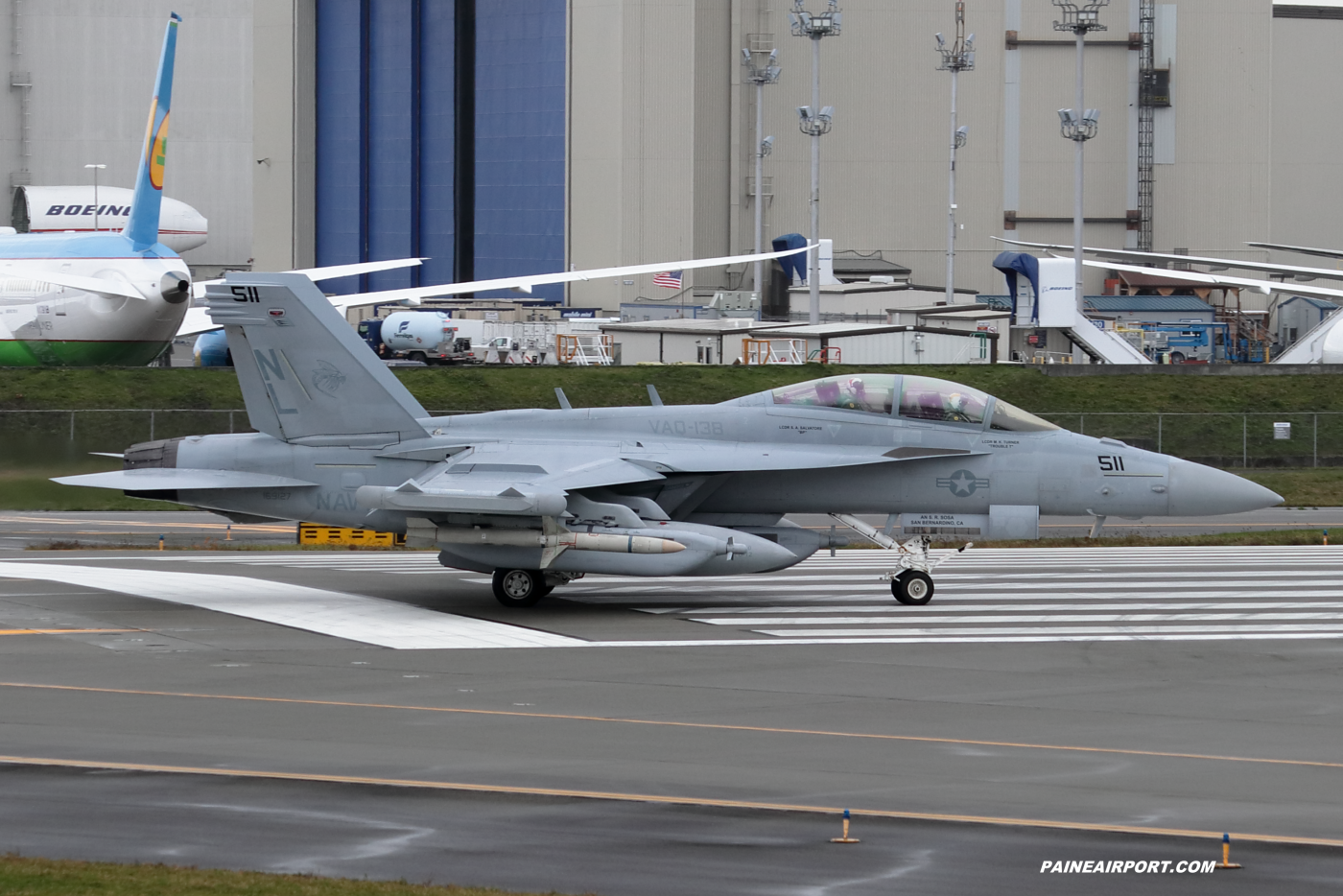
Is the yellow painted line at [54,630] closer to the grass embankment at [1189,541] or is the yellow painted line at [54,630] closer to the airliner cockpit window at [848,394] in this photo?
the airliner cockpit window at [848,394]

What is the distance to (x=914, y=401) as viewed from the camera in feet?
66.0

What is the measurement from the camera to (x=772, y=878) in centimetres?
907

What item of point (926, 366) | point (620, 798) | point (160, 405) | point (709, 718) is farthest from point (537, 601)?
point (926, 366)

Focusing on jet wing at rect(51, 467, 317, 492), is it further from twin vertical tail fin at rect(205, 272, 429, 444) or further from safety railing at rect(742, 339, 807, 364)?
safety railing at rect(742, 339, 807, 364)

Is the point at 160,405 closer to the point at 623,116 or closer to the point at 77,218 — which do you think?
the point at 623,116

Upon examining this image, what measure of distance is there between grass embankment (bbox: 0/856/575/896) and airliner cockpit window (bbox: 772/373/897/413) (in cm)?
1213

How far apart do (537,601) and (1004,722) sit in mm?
8110

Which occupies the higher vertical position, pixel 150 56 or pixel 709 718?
pixel 150 56

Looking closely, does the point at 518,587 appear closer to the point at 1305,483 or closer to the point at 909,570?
the point at 909,570

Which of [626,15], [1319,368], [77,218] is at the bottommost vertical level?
[1319,368]

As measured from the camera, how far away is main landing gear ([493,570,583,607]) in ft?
65.0

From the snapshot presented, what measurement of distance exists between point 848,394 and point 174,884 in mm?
12926

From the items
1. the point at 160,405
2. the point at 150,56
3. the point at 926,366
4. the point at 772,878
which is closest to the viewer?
the point at 772,878

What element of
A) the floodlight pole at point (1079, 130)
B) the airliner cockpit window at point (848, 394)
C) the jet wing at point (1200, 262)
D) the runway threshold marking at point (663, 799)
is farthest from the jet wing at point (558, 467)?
the jet wing at point (1200, 262)
